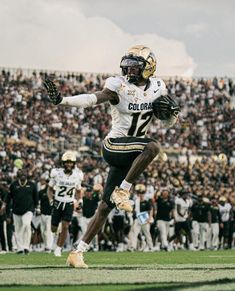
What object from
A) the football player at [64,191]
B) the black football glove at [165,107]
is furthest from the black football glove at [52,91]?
the football player at [64,191]

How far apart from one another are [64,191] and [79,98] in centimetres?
728

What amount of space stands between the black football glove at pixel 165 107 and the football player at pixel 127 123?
0.03 meters

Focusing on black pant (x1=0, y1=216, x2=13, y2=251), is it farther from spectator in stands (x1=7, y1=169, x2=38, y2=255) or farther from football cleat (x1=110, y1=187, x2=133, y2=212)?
football cleat (x1=110, y1=187, x2=133, y2=212)

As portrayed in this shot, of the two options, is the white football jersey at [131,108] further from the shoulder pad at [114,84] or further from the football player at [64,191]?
the football player at [64,191]

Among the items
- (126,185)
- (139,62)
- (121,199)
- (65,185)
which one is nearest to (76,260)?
(121,199)

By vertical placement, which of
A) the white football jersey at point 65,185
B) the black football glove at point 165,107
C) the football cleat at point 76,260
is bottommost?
the football cleat at point 76,260

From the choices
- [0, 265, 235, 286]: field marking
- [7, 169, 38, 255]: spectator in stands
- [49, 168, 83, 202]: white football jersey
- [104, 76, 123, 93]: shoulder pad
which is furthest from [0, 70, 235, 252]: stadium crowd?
[0, 265, 235, 286]: field marking

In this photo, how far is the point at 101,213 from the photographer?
9.88 m

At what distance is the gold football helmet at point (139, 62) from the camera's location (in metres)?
9.79

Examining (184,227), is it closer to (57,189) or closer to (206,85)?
(57,189)

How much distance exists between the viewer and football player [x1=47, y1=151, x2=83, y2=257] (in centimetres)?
1600

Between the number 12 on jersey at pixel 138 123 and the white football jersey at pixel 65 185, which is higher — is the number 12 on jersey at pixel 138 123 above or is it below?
above

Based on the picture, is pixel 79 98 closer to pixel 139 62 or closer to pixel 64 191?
pixel 139 62

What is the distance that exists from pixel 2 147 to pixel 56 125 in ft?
24.6
